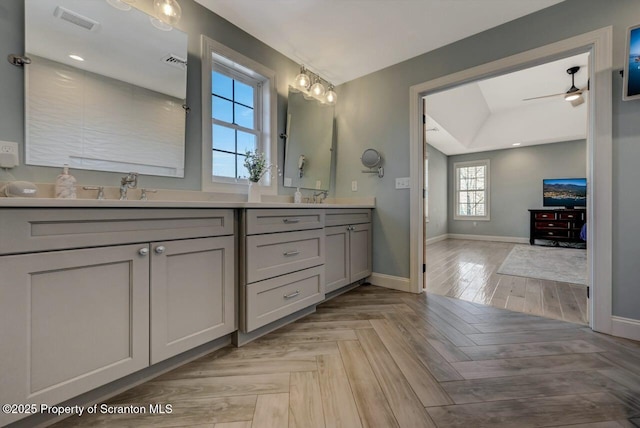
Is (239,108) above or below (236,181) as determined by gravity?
above

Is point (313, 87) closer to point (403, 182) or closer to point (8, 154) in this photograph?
point (403, 182)

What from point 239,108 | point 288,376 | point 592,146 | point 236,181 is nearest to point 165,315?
point 288,376

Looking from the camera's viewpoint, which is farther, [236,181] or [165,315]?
[236,181]

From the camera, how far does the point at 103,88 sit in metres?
1.47

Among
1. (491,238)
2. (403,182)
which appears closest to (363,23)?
(403,182)

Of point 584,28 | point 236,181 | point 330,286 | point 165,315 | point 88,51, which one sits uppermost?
point 584,28

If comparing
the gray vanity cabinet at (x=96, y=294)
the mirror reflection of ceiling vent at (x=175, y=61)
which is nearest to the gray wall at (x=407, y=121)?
the mirror reflection of ceiling vent at (x=175, y=61)

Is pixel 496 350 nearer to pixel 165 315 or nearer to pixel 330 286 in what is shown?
pixel 330 286

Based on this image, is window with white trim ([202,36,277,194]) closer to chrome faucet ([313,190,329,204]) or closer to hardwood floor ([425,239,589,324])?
chrome faucet ([313,190,329,204])

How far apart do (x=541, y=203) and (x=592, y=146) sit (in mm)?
5283

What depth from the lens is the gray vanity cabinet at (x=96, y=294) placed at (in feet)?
2.86

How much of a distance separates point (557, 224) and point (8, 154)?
767 cm

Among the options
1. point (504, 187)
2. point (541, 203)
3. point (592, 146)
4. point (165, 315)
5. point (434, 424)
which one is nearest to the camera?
point (434, 424)

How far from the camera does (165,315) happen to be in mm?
1220
